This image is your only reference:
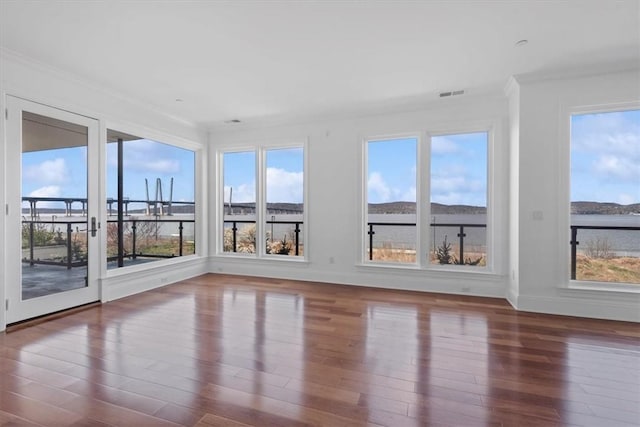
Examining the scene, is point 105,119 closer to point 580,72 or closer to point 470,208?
point 470,208

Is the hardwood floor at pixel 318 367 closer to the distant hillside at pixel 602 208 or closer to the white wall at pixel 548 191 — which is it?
the white wall at pixel 548 191

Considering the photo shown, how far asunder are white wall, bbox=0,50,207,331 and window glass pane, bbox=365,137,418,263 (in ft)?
10.3

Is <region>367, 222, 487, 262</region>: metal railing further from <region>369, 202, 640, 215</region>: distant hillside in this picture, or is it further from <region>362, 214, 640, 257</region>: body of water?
<region>369, 202, 640, 215</region>: distant hillside

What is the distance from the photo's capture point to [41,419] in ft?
5.85

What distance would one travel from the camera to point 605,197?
3641mm

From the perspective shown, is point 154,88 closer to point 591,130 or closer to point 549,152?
point 549,152

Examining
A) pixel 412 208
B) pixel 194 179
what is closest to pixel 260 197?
pixel 194 179

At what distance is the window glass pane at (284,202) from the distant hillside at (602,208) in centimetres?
383

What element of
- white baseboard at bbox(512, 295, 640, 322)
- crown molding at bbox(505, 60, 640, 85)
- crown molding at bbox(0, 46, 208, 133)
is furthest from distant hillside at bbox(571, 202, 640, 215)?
crown molding at bbox(0, 46, 208, 133)

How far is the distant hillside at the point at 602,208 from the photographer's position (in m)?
3.57

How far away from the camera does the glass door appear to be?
10.5 feet

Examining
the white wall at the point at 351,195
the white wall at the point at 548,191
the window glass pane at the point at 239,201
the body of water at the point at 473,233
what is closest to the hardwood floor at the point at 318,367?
the white wall at the point at 548,191

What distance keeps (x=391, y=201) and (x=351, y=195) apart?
2.12 feet

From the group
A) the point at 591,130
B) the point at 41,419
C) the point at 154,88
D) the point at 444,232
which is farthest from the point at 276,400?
the point at 591,130
